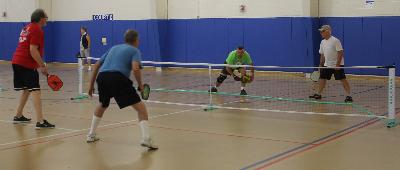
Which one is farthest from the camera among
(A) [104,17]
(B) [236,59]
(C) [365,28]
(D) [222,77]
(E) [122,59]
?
(A) [104,17]

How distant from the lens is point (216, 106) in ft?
42.9

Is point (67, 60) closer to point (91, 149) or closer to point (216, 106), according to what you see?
point (216, 106)

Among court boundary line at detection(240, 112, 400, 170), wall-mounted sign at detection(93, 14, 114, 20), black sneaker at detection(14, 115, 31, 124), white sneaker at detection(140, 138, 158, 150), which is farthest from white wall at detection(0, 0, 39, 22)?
white sneaker at detection(140, 138, 158, 150)

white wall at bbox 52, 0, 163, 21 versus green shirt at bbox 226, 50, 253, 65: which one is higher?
white wall at bbox 52, 0, 163, 21

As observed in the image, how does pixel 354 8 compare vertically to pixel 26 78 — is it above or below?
above

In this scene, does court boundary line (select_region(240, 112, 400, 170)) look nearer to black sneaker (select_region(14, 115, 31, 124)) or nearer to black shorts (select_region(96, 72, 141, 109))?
black shorts (select_region(96, 72, 141, 109))

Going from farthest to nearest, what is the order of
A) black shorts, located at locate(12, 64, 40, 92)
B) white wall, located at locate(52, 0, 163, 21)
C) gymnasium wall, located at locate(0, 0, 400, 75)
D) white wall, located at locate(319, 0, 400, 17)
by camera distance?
white wall, located at locate(52, 0, 163, 21)
gymnasium wall, located at locate(0, 0, 400, 75)
white wall, located at locate(319, 0, 400, 17)
black shorts, located at locate(12, 64, 40, 92)

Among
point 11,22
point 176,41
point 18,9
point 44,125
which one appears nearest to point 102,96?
point 44,125

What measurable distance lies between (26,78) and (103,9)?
763 inches

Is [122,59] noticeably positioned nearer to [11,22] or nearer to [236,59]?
[236,59]

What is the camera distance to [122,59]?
7992 millimetres

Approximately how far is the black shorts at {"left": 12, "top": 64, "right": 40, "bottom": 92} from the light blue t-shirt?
2.41m

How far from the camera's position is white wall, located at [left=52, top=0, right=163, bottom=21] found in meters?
27.1

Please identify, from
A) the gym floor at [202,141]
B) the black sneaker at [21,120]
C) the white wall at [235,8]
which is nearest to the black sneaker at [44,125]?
the gym floor at [202,141]
